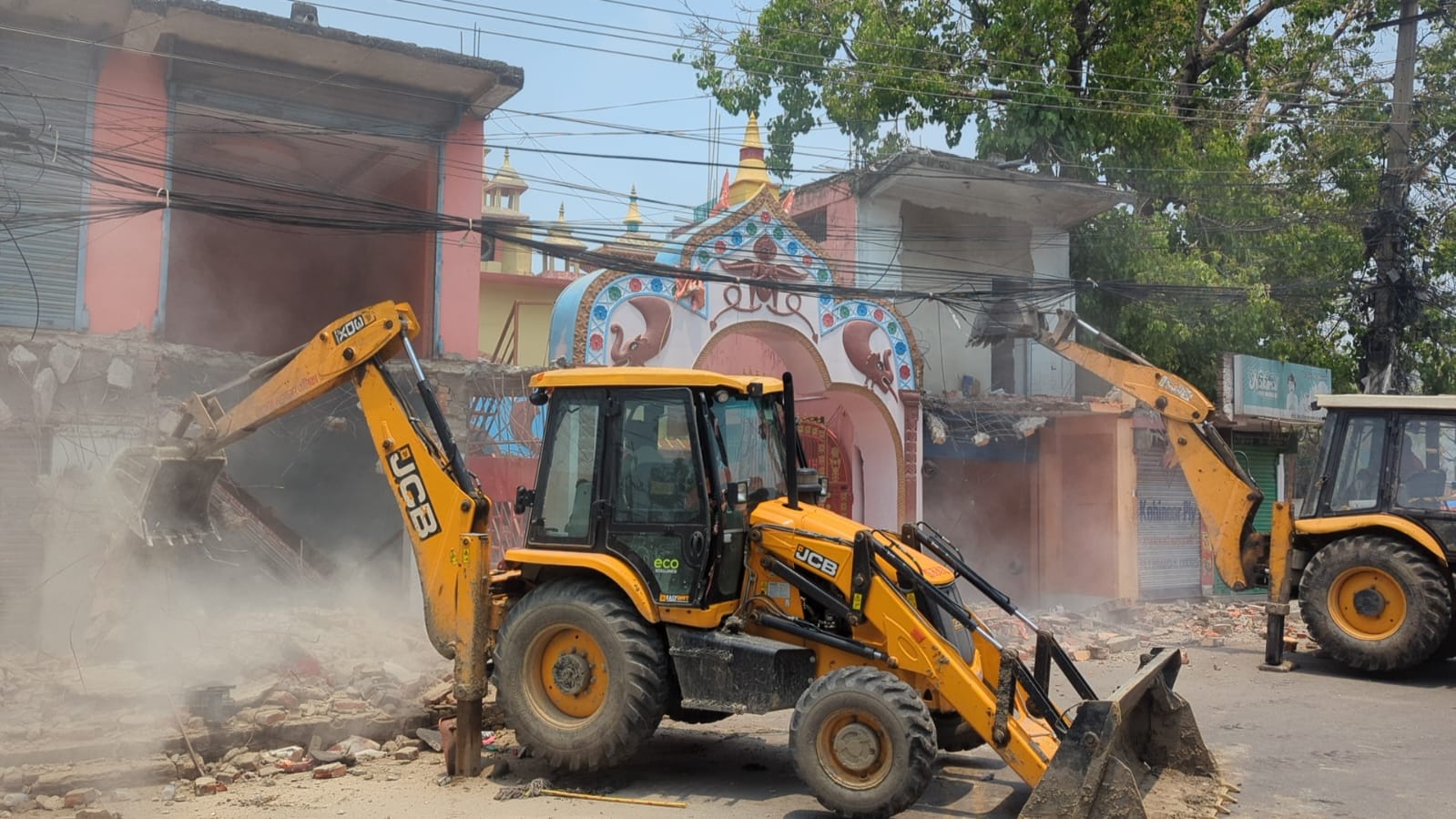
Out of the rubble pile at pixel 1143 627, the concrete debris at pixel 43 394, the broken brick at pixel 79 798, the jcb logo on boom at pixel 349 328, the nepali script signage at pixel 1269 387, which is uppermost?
the nepali script signage at pixel 1269 387

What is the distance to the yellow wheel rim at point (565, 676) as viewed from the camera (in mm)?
7715

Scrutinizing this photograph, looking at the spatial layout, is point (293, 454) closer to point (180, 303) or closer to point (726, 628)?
point (180, 303)

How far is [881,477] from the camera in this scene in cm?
1720

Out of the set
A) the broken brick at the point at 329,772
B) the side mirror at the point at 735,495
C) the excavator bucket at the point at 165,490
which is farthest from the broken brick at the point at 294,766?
the side mirror at the point at 735,495

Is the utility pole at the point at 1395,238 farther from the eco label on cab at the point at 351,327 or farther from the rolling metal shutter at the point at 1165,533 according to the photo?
the eco label on cab at the point at 351,327

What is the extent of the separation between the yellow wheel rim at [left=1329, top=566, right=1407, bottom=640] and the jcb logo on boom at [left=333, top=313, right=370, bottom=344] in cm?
999

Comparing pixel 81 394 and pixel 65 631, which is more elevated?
pixel 81 394

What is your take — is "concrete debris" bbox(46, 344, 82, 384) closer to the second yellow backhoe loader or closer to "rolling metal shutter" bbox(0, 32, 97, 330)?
"rolling metal shutter" bbox(0, 32, 97, 330)

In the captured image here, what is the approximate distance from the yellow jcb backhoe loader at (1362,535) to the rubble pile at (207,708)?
882cm

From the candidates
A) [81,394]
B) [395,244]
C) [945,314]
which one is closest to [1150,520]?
[945,314]

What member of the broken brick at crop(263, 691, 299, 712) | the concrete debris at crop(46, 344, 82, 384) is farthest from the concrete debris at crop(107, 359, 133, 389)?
the broken brick at crop(263, 691, 299, 712)

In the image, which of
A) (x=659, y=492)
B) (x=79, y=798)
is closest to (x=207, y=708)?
(x=79, y=798)

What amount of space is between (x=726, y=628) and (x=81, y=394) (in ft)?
24.6

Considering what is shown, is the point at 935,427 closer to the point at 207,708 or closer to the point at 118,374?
the point at 118,374
